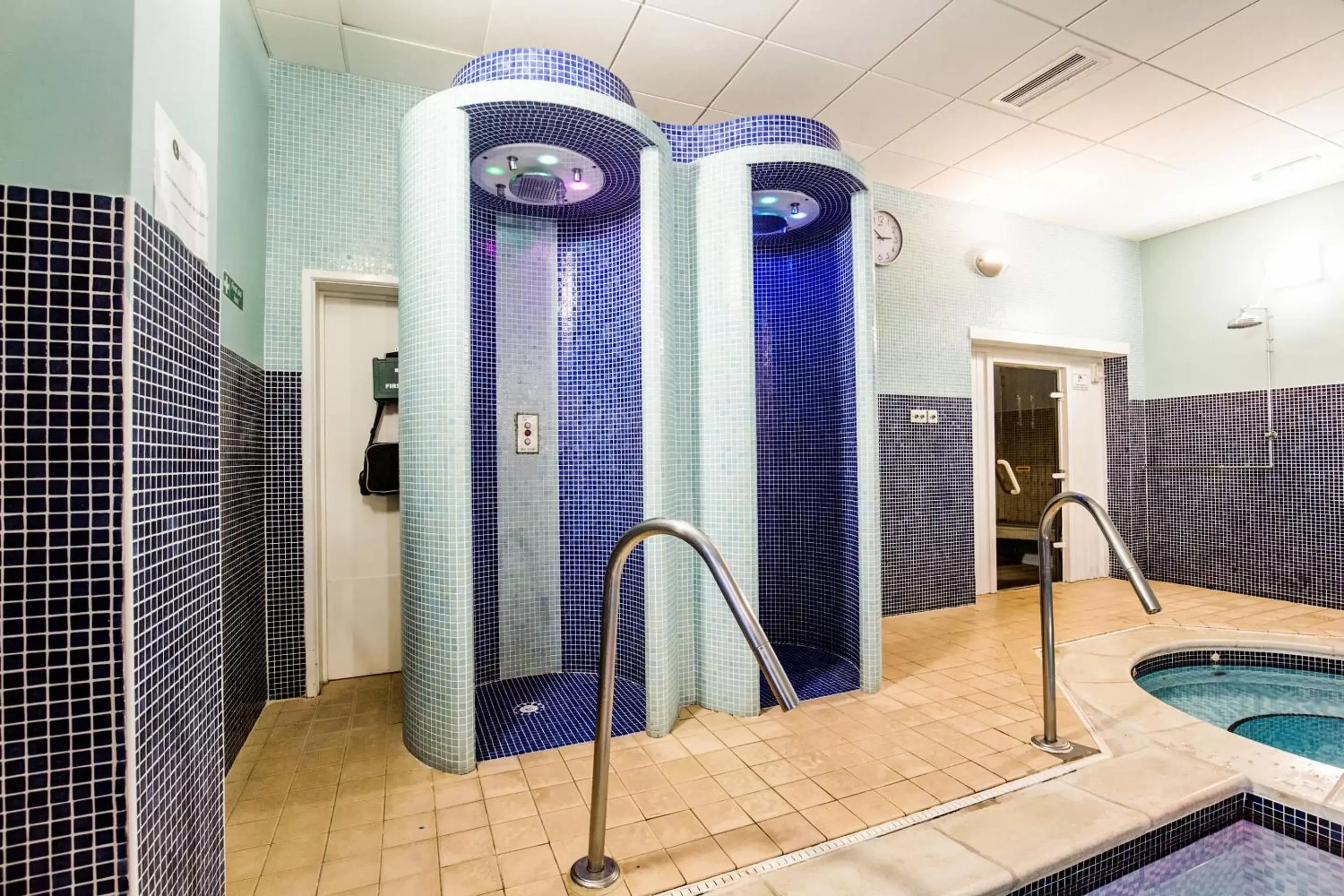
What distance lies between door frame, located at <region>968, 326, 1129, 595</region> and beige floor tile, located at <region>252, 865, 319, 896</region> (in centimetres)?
458

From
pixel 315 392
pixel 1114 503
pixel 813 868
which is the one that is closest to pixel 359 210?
pixel 315 392

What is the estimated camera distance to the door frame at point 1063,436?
493 centimetres

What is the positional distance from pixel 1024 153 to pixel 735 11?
2.49m

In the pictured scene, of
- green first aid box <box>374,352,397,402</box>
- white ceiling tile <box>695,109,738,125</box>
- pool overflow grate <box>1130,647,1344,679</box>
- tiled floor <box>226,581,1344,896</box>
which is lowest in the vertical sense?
pool overflow grate <box>1130,647,1344,679</box>

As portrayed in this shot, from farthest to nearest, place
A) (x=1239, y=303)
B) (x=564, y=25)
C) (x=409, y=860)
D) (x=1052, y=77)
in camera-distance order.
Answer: (x=1239, y=303)
(x=1052, y=77)
(x=564, y=25)
(x=409, y=860)

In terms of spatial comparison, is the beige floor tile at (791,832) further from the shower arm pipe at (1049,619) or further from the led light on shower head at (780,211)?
the led light on shower head at (780,211)

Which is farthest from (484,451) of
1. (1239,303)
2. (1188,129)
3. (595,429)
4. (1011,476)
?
(1239,303)

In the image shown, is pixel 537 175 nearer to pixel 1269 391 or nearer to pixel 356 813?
pixel 356 813

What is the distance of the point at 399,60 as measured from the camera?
301cm

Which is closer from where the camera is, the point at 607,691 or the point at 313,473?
the point at 607,691

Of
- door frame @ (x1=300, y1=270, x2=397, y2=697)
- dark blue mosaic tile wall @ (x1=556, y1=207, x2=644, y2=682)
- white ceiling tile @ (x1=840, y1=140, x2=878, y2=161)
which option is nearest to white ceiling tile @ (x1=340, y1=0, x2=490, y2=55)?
dark blue mosaic tile wall @ (x1=556, y1=207, x2=644, y2=682)

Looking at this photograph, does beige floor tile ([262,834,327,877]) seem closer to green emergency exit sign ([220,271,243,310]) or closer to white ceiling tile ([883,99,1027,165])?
green emergency exit sign ([220,271,243,310])

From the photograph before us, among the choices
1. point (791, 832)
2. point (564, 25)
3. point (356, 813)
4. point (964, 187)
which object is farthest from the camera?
point (964, 187)

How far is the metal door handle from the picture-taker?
5.06 m
